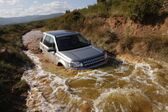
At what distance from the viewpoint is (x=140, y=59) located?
40.1 feet

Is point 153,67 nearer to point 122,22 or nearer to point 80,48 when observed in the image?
point 80,48

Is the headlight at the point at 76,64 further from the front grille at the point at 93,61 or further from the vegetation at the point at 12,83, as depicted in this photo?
the vegetation at the point at 12,83

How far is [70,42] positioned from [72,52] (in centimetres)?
103

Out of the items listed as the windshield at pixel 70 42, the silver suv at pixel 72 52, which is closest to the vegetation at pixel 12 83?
the silver suv at pixel 72 52

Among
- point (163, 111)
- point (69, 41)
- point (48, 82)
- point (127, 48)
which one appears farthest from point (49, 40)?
point (163, 111)

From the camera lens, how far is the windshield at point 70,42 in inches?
467

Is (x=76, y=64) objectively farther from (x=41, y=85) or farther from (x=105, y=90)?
(x=105, y=90)

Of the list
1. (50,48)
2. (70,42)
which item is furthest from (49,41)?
(70,42)

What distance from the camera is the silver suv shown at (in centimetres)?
1064

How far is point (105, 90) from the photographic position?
29.4ft

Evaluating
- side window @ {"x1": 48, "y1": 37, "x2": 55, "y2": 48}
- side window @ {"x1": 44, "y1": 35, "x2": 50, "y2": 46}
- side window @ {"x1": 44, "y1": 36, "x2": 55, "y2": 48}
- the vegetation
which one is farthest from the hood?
the vegetation

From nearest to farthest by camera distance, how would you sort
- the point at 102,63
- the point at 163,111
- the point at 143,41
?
1. the point at 163,111
2. the point at 102,63
3. the point at 143,41

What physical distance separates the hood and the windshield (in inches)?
16.4

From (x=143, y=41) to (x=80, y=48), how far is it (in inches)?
143
